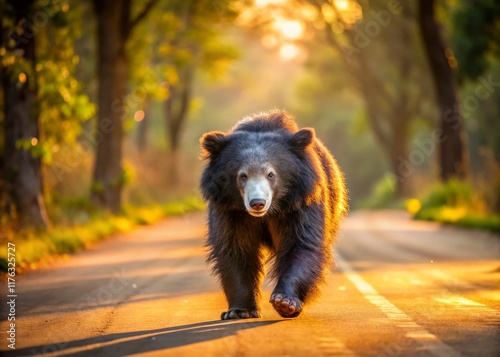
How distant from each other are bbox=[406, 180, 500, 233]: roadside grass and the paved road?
5497mm

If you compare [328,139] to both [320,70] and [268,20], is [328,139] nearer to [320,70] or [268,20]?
[320,70]

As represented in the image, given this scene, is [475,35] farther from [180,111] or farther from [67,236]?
[67,236]

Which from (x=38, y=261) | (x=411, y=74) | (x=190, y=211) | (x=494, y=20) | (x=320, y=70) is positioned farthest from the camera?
(x=320, y=70)

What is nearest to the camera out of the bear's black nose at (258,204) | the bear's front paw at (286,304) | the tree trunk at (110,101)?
the bear's front paw at (286,304)

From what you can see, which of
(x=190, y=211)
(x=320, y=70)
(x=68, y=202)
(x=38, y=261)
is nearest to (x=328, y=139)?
(x=320, y=70)

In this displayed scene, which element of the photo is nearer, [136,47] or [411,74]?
[136,47]

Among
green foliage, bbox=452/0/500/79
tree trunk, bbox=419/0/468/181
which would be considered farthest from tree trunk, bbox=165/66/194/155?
tree trunk, bbox=419/0/468/181

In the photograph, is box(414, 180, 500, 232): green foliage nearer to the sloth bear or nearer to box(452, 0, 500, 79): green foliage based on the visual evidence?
box(452, 0, 500, 79): green foliage

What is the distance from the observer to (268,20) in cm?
4191

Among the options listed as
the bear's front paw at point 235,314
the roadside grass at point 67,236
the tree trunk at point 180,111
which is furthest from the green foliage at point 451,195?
the bear's front paw at point 235,314

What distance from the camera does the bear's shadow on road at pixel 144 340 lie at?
6.73 metres

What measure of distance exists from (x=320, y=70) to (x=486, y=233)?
36405mm

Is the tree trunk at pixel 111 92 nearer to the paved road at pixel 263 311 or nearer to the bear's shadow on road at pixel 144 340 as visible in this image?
the paved road at pixel 263 311

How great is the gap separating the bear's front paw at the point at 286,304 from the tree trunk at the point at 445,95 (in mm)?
21532
